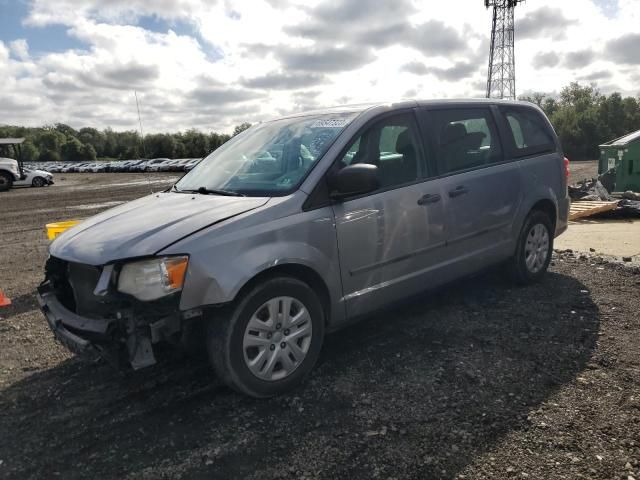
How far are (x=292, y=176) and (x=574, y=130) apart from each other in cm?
6132

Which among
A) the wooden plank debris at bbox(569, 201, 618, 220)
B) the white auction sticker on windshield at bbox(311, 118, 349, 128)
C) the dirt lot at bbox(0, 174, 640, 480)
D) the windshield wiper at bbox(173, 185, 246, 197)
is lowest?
the dirt lot at bbox(0, 174, 640, 480)

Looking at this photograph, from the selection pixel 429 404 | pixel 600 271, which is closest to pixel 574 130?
pixel 600 271

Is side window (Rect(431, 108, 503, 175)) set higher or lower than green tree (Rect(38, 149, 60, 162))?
lower

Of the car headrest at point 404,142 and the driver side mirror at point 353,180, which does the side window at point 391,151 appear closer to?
the car headrest at point 404,142

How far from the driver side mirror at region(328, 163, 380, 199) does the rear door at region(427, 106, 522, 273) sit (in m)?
1.00

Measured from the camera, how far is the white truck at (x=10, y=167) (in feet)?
86.3

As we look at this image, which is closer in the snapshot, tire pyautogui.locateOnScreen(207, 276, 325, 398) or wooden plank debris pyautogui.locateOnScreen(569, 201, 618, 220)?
tire pyautogui.locateOnScreen(207, 276, 325, 398)

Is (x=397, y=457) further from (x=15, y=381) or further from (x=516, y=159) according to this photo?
(x=516, y=159)

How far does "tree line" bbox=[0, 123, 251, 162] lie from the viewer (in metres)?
76.9

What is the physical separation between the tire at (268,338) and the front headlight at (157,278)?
353 mm

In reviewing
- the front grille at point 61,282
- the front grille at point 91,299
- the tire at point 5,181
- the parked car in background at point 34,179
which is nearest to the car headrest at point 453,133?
the front grille at point 91,299

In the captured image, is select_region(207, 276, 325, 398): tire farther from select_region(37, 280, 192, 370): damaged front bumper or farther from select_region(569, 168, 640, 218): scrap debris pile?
select_region(569, 168, 640, 218): scrap debris pile

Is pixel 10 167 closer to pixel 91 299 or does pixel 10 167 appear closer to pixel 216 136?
pixel 91 299

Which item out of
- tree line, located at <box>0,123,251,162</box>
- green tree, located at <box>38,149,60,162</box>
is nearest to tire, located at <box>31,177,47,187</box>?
tree line, located at <box>0,123,251,162</box>
